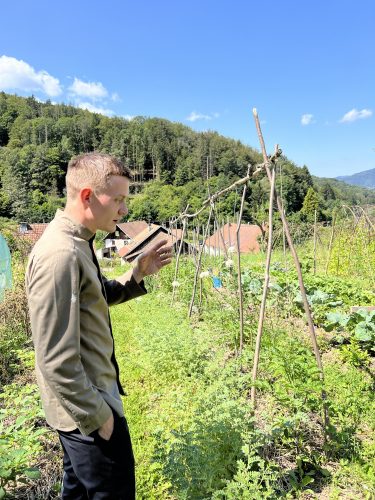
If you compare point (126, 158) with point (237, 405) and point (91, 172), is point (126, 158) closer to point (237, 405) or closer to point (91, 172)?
point (237, 405)

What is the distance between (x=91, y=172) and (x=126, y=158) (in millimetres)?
83930

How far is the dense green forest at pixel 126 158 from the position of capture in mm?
53312

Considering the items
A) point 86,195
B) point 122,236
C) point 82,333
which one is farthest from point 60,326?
point 122,236

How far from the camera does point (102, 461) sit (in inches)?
52.1

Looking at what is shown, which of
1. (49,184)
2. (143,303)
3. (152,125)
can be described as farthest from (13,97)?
→ (143,303)

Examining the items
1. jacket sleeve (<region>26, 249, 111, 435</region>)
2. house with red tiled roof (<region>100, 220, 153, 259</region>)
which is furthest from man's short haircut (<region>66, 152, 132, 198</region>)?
house with red tiled roof (<region>100, 220, 153, 259</region>)

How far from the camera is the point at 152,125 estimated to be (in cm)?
9550

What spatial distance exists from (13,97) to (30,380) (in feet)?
361

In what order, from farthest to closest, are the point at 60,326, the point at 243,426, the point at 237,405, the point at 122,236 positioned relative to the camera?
1. the point at 122,236
2. the point at 237,405
3. the point at 243,426
4. the point at 60,326

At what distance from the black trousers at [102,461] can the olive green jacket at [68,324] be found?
0.26ft

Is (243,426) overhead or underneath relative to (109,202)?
underneath

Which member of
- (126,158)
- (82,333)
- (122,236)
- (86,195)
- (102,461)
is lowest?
(122,236)

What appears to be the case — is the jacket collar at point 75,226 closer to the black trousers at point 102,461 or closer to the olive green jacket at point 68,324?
the olive green jacket at point 68,324

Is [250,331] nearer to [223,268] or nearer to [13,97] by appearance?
[223,268]
